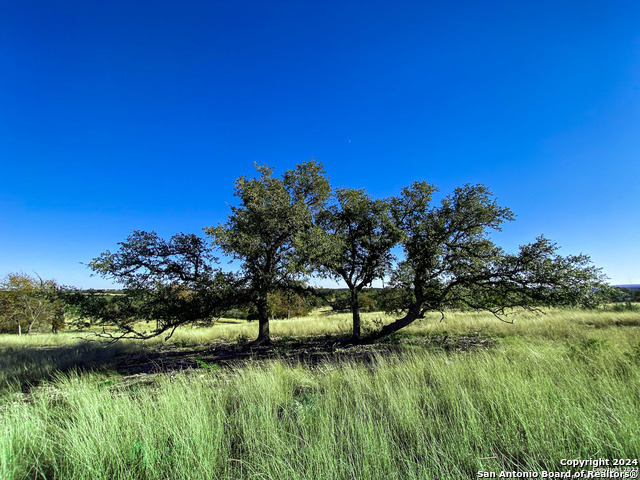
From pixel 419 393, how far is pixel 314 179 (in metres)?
12.3

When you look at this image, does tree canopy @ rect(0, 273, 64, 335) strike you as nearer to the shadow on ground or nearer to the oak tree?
the shadow on ground

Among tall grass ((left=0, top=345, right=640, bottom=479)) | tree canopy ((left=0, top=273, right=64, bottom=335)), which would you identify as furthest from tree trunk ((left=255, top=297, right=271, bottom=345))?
tree canopy ((left=0, top=273, right=64, bottom=335))

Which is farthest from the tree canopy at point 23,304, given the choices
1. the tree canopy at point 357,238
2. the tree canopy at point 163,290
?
the tree canopy at point 357,238

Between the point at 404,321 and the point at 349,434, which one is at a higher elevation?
the point at 349,434

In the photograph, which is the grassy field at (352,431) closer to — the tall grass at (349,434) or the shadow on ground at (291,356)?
the tall grass at (349,434)

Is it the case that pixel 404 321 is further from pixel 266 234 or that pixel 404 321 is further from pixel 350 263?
pixel 266 234

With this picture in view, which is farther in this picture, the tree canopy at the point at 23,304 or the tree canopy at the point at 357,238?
the tree canopy at the point at 23,304

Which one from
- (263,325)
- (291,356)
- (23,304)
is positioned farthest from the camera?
(23,304)

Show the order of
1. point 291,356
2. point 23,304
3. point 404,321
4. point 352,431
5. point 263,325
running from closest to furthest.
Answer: point 352,431 < point 291,356 < point 404,321 < point 263,325 < point 23,304

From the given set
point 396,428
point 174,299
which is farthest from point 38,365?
point 396,428

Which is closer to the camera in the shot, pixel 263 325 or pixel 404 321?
pixel 404 321

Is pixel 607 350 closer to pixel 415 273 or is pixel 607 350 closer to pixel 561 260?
pixel 561 260

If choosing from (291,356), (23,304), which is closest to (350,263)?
(291,356)

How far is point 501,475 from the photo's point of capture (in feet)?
8.14
